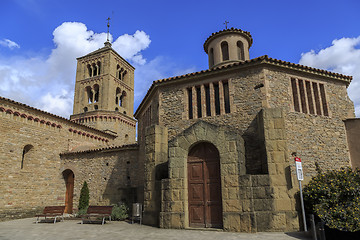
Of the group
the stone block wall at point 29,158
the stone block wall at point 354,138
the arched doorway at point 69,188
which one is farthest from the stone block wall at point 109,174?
the stone block wall at point 354,138

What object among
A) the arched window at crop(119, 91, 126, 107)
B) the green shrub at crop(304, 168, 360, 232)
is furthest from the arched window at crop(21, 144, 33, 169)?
the arched window at crop(119, 91, 126, 107)

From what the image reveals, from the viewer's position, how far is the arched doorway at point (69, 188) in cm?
1784

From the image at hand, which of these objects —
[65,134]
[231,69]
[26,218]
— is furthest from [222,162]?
[65,134]

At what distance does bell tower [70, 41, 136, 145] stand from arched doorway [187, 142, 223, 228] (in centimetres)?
1959

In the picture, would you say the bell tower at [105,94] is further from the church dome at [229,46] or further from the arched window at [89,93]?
the church dome at [229,46]

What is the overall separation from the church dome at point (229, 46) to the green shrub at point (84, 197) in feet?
38.2

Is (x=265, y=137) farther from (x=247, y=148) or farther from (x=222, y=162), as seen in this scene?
(x=222, y=162)

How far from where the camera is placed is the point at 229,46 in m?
16.8

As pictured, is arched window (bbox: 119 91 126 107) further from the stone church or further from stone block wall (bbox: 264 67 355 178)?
stone block wall (bbox: 264 67 355 178)

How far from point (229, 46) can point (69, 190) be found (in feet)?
50.1

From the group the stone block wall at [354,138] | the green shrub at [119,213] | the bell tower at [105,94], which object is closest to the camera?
the stone block wall at [354,138]

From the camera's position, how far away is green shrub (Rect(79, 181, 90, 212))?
15.6 metres

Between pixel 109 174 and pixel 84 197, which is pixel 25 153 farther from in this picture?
pixel 109 174

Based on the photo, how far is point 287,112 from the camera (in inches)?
449
